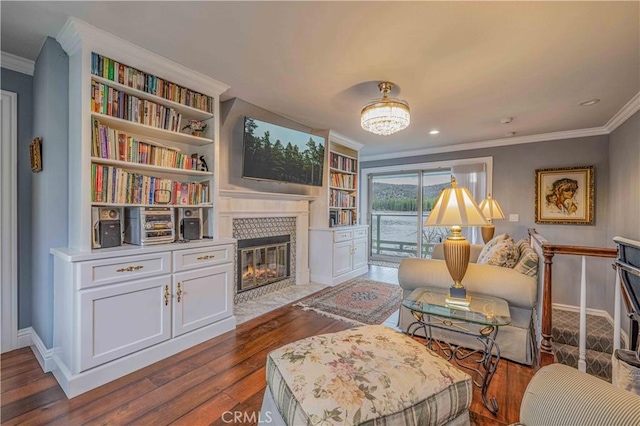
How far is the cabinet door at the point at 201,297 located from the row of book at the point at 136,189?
63 centimetres

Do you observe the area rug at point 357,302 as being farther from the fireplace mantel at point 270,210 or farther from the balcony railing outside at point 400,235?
the balcony railing outside at point 400,235

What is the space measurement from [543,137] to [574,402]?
4.35 meters

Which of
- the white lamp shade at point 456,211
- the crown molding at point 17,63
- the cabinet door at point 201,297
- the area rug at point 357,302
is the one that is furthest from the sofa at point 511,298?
the crown molding at point 17,63

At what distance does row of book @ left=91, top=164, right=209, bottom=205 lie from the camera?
1.96 meters

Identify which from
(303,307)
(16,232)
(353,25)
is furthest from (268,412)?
(16,232)

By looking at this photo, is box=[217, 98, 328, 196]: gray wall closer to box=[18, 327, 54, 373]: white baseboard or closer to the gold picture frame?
the gold picture frame

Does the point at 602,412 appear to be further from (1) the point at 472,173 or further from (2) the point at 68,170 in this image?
(1) the point at 472,173

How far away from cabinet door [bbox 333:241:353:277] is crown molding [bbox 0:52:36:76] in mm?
3590

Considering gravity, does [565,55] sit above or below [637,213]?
above

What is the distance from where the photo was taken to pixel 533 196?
4.16m

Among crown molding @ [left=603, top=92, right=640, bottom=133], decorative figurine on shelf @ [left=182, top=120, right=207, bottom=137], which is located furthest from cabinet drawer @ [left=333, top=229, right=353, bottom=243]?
crown molding @ [left=603, top=92, right=640, bottom=133]

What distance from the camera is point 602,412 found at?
0.80m

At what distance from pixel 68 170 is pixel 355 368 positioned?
2.31m

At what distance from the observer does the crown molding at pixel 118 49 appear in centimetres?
178
